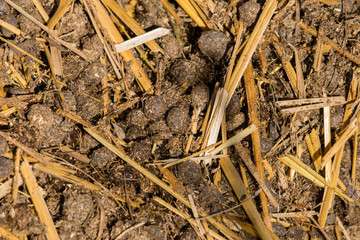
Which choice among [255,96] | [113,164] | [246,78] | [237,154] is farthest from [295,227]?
[113,164]

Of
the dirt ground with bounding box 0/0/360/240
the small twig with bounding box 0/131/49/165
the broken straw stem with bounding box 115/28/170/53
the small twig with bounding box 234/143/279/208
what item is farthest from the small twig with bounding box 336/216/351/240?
the small twig with bounding box 0/131/49/165

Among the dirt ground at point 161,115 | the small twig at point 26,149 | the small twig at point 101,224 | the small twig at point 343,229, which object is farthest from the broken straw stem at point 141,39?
the small twig at point 343,229

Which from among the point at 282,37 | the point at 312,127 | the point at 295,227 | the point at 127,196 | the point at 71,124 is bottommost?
the point at 295,227

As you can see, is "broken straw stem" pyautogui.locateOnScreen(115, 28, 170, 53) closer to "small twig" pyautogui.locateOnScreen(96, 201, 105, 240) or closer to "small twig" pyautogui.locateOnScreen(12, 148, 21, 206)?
"small twig" pyautogui.locateOnScreen(12, 148, 21, 206)

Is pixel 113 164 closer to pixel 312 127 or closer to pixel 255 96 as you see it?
pixel 255 96

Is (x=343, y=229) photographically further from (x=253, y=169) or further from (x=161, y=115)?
(x=161, y=115)

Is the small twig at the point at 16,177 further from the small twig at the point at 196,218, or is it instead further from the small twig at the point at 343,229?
the small twig at the point at 343,229
